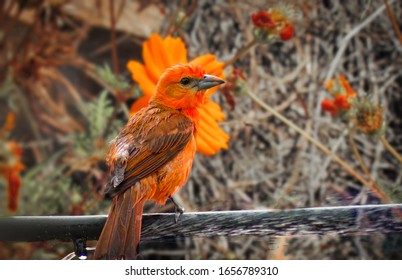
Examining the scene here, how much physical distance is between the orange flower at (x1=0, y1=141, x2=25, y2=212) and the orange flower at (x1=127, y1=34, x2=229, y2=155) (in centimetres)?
20

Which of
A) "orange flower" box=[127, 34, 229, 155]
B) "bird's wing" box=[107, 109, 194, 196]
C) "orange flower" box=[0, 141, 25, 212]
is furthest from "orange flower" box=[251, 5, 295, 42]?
"orange flower" box=[0, 141, 25, 212]

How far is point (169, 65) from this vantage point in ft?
1.90

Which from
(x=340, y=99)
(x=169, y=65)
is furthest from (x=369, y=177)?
(x=169, y=65)

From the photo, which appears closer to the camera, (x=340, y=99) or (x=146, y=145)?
(x=146, y=145)

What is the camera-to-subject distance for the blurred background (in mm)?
854

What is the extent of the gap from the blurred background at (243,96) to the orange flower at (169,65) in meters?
0.20

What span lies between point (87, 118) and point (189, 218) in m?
0.36

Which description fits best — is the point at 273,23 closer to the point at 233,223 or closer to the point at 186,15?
the point at 186,15

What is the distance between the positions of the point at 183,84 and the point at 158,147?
6 cm

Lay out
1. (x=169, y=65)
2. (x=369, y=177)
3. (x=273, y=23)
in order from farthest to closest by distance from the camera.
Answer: (x=369, y=177)
(x=273, y=23)
(x=169, y=65)

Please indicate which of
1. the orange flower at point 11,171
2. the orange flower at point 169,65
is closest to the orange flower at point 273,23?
the orange flower at point 169,65

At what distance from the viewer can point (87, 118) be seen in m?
0.85

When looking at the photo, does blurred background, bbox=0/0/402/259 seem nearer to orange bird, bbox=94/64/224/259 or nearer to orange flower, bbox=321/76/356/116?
orange flower, bbox=321/76/356/116

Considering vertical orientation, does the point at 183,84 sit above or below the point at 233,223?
above
